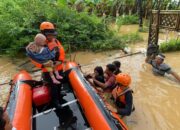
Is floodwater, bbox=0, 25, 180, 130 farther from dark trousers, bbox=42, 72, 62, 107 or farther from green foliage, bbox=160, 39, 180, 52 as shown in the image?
dark trousers, bbox=42, 72, 62, 107

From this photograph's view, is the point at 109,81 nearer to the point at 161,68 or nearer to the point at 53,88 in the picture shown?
the point at 53,88

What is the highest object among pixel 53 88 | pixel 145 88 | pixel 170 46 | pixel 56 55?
pixel 56 55

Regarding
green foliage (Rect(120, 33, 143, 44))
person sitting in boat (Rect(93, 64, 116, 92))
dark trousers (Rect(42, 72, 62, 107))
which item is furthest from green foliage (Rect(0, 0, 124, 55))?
dark trousers (Rect(42, 72, 62, 107))

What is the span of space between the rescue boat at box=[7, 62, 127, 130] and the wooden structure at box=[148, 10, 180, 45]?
12.2ft

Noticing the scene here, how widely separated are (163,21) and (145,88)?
2.82 meters

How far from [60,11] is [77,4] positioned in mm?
3288

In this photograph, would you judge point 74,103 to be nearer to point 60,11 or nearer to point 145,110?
point 145,110

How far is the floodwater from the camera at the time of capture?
4691 mm

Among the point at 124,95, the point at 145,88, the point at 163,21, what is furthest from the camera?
the point at 163,21

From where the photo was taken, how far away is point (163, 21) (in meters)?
7.87

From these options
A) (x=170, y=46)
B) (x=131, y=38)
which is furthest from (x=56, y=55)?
(x=131, y=38)

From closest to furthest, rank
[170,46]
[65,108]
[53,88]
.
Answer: [53,88] < [65,108] < [170,46]

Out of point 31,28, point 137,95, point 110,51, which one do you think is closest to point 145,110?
point 137,95

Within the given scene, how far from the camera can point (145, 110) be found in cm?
509
